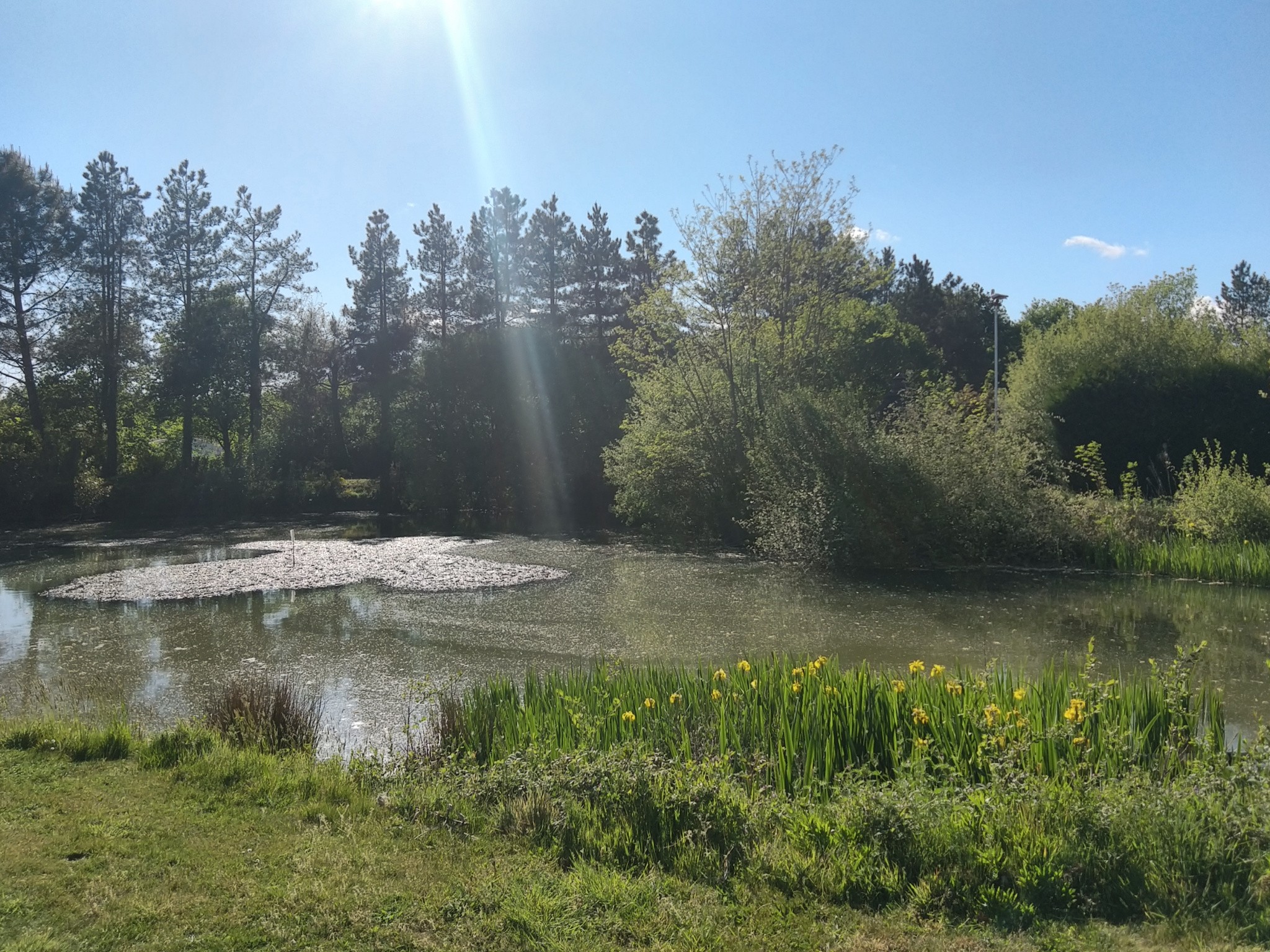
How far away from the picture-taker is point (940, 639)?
386 inches

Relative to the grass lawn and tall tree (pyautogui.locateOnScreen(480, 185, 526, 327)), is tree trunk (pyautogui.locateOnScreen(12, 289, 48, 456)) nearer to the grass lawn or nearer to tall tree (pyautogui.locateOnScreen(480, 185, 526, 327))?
tall tree (pyautogui.locateOnScreen(480, 185, 526, 327))

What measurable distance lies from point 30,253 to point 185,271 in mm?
5680

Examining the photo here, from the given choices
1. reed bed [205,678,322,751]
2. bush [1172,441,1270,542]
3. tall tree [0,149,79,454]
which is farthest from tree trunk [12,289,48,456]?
bush [1172,441,1270,542]

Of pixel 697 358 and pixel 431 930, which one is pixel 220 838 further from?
pixel 697 358

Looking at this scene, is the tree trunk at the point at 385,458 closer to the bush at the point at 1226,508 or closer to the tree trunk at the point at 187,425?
the tree trunk at the point at 187,425

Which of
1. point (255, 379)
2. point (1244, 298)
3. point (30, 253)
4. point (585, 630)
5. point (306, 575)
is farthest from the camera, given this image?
point (1244, 298)

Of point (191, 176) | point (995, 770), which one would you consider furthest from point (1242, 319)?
point (995, 770)

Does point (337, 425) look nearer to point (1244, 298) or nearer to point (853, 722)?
point (853, 722)

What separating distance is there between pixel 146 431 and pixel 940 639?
133 ft

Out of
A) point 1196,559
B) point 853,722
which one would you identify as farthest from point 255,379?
point 853,722

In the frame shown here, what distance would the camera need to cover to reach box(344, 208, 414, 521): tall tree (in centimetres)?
4047

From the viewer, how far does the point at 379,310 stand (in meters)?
41.4

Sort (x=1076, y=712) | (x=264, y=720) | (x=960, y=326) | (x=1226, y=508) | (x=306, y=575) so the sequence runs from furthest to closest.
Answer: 1. (x=960, y=326)
2. (x=306, y=575)
3. (x=1226, y=508)
4. (x=264, y=720)
5. (x=1076, y=712)

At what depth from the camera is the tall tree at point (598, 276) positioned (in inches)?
1560
